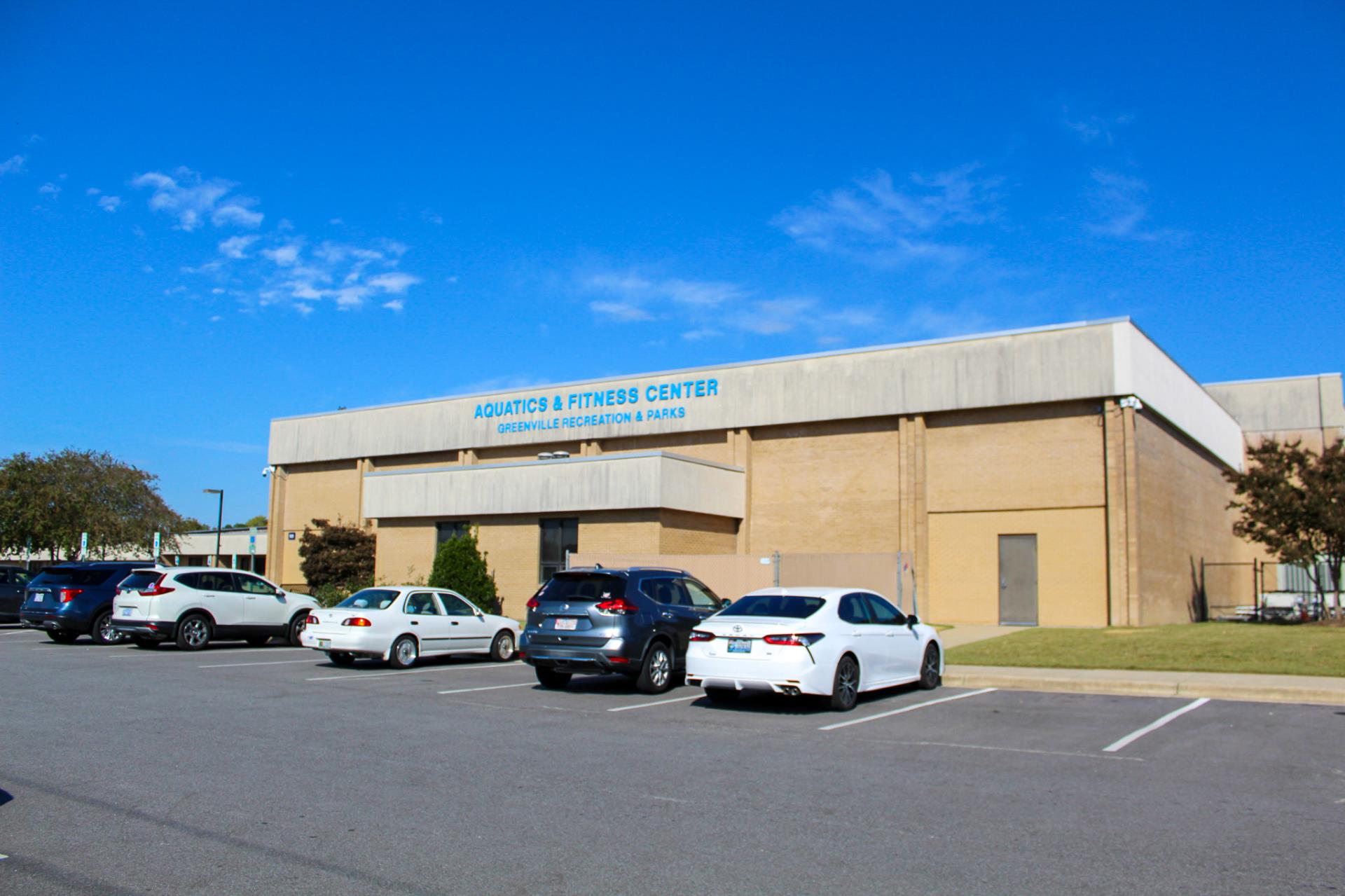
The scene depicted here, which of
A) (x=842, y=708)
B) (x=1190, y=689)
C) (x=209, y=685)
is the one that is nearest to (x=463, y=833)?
(x=842, y=708)

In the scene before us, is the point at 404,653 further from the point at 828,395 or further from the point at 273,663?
the point at 828,395

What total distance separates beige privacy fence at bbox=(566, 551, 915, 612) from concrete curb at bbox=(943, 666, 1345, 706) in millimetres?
A: 7730

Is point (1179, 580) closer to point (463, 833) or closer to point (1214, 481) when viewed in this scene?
point (1214, 481)

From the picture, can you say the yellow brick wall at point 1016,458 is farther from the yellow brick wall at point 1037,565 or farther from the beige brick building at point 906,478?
the yellow brick wall at point 1037,565

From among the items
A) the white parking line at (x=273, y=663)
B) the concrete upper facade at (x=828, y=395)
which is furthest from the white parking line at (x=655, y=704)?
the concrete upper facade at (x=828, y=395)

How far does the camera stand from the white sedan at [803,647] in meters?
12.8

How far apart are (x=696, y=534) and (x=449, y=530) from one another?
27.0ft

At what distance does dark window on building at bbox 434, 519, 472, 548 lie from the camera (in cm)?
3444

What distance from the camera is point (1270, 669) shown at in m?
16.4

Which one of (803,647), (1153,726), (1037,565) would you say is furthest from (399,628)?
(1037,565)

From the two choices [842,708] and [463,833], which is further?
[842,708]

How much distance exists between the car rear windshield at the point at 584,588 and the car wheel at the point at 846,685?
3.53m

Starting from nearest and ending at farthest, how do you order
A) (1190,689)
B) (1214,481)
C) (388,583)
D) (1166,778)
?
(1166,778) < (1190,689) < (388,583) < (1214,481)

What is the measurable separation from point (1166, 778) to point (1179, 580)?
26.5 meters
